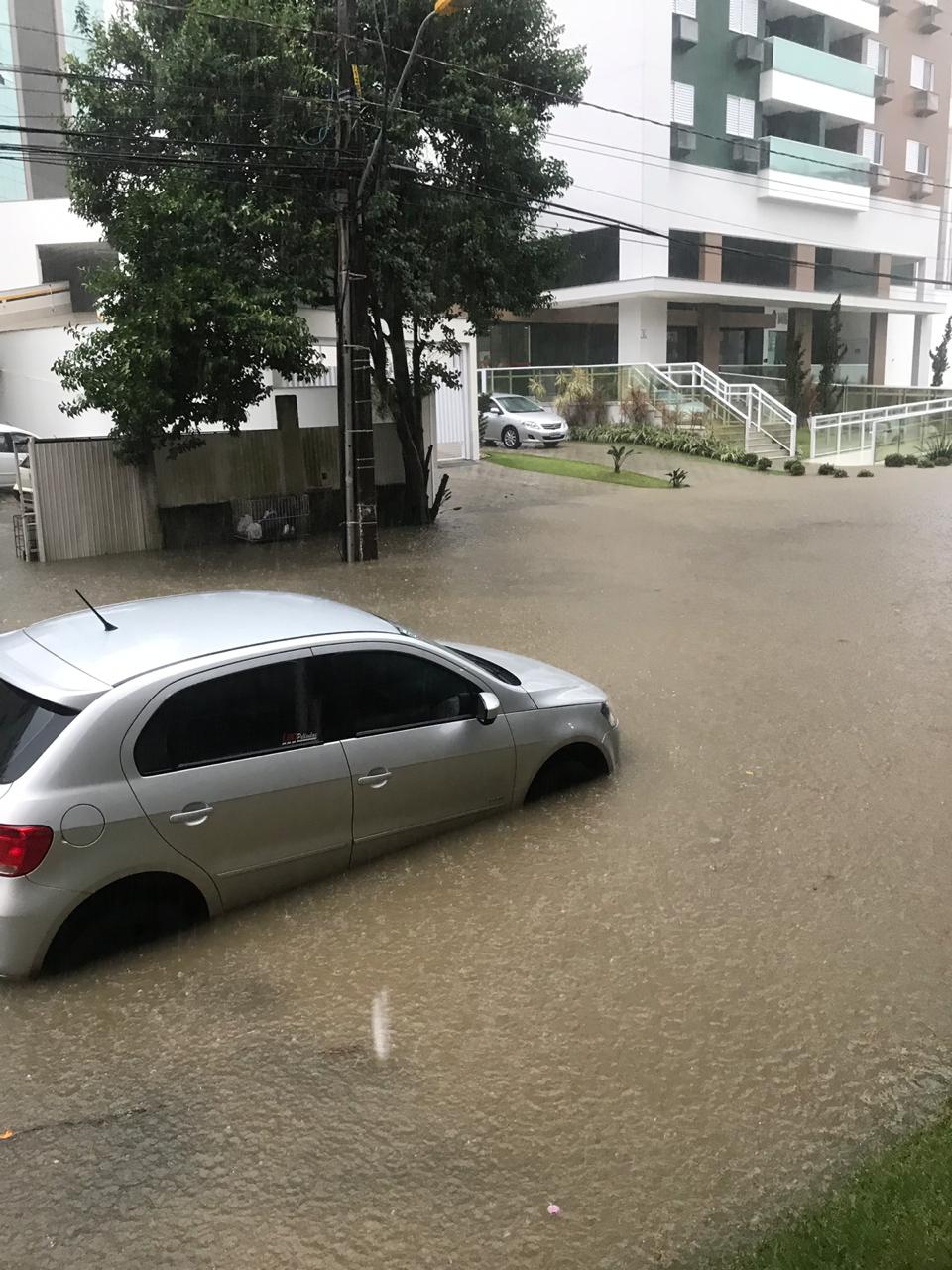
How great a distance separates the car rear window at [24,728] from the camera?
4.45 meters

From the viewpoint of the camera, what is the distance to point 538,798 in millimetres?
6535

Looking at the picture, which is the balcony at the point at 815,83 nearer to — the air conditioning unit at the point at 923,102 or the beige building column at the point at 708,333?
the air conditioning unit at the point at 923,102

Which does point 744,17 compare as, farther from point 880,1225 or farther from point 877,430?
point 880,1225

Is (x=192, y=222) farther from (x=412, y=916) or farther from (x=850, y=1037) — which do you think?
(x=850, y=1037)

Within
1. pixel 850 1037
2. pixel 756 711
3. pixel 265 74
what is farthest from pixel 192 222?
pixel 850 1037

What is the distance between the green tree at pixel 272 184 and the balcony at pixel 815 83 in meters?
27.7

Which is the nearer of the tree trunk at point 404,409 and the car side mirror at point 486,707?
the car side mirror at point 486,707

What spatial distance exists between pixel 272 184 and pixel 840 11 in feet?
126

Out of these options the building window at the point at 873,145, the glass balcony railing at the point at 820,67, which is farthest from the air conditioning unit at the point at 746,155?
the building window at the point at 873,145

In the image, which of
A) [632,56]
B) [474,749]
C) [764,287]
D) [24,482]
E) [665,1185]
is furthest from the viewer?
[764,287]

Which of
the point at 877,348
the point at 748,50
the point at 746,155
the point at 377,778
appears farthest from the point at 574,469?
the point at 877,348

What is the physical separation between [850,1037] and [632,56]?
40318 millimetres

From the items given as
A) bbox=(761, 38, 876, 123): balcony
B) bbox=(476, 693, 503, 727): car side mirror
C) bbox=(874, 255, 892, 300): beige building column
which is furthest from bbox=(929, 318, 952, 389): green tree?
bbox=(476, 693, 503, 727): car side mirror

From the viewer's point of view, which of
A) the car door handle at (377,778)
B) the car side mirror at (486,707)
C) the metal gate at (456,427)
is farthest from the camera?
the metal gate at (456,427)
